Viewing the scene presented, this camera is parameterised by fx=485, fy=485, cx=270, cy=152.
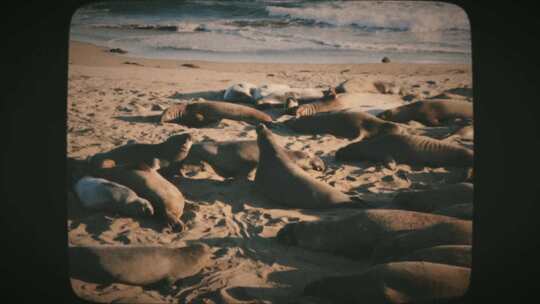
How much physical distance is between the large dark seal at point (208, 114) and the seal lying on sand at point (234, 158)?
1.37 meters

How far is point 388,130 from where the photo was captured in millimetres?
6238

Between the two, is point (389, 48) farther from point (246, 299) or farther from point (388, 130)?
point (246, 299)

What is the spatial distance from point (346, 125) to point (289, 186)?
2337mm

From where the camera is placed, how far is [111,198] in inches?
152

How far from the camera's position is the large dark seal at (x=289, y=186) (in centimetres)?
404

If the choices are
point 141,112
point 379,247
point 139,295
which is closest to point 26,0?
point 139,295

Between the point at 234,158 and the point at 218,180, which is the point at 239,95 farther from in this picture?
the point at 218,180

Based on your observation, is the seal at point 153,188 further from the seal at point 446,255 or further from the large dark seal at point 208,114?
the large dark seal at point 208,114

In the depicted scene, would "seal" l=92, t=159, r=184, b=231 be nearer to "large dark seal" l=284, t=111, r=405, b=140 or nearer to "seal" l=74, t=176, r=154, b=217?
"seal" l=74, t=176, r=154, b=217

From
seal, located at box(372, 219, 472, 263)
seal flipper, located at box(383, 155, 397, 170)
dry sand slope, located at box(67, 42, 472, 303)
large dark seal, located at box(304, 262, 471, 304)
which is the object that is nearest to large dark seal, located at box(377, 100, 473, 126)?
dry sand slope, located at box(67, 42, 472, 303)

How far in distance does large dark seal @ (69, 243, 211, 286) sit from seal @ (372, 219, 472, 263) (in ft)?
3.93

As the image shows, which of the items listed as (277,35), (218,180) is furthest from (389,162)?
(277,35)

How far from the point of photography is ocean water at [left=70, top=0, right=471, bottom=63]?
27.9ft

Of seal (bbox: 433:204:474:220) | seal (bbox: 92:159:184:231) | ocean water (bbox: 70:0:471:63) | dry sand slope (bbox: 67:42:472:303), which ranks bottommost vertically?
dry sand slope (bbox: 67:42:472:303)
